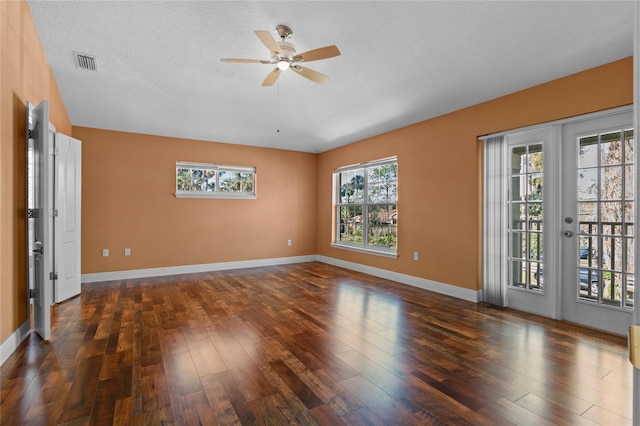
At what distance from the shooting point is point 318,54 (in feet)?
8.54

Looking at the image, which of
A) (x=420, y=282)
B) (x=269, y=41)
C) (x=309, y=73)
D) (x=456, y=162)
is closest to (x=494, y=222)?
(x=456, y=162)

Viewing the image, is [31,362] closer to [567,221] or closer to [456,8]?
[456,8]

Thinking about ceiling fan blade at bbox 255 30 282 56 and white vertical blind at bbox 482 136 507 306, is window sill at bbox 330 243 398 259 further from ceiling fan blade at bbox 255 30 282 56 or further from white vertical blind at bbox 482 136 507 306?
ceiling fan blade at bbox 255 30 282 56

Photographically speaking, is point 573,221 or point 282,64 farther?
point 573,221

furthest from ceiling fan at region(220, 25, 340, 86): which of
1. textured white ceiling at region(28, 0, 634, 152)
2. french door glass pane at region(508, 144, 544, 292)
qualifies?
french door glass pane at region(508, 144, 544, 292)

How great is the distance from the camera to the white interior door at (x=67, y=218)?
3.97m

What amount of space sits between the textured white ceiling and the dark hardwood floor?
2.61 metres

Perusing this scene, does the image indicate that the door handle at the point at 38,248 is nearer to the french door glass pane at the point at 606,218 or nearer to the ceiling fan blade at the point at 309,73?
the ceiling fan blade at the point at 309,73

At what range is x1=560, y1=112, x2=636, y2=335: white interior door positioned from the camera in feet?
9.84

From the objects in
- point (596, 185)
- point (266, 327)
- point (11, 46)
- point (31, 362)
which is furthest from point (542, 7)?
point (31, 362)

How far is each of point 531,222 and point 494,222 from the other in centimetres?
41

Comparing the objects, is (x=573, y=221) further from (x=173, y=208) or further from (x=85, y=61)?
(x=173, y=208)

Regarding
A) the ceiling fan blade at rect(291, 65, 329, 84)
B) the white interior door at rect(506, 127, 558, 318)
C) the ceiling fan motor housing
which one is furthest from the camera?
the white interior door at rect(506, 127, 558, 318)

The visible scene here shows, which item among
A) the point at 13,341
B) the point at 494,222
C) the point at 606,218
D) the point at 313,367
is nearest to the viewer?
the point at 313,367
